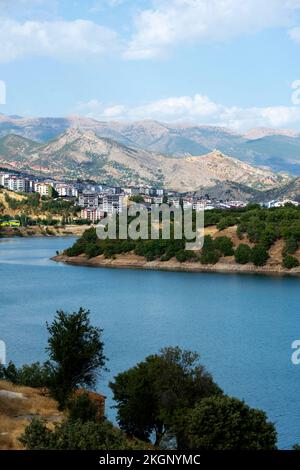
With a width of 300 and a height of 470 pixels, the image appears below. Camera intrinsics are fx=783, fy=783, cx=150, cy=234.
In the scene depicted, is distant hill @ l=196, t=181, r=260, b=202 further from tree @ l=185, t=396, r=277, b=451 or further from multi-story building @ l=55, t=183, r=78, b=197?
tree @ l=185, t=396, r=277, b=451

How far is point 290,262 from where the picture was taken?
31.4m

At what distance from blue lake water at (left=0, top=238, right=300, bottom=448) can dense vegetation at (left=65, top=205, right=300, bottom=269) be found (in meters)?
2.37

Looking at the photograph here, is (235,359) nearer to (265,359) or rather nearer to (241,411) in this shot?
(265,359)

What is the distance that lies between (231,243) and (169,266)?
2853 mm

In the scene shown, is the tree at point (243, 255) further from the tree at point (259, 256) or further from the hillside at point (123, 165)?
the hillside at point (123, 165)

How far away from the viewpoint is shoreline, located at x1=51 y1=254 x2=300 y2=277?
104ft

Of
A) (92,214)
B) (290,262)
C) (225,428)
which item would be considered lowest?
(225,428)

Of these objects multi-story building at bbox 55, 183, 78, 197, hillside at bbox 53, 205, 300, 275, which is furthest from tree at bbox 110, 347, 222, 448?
multi-story building at bbox 55, 183, 78, 197

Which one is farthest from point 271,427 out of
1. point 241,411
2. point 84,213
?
point 84,213

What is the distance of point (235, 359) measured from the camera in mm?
15055

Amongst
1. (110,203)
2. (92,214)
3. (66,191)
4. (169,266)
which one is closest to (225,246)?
(169,266)

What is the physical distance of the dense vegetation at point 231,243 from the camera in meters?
32.5

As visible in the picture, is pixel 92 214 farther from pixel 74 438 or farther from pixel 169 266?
pixel 74 438
